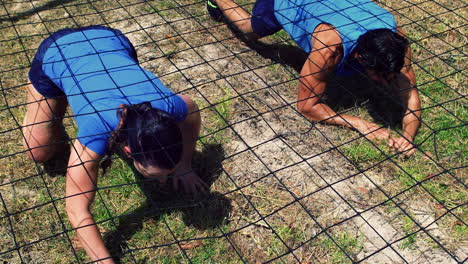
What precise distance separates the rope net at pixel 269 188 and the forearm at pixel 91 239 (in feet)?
0.16

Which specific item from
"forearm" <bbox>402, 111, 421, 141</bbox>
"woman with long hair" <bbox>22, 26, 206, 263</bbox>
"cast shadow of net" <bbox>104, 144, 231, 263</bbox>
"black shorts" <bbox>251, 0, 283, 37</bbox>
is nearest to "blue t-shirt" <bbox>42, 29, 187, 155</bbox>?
"woman with long hair" <bbox>22, 26, 206, 263</bbox>

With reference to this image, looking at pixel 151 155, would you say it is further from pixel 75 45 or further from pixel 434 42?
pixel 434 42

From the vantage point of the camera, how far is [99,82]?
4.82 ft

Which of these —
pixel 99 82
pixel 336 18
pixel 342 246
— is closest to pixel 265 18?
pixel 336 18

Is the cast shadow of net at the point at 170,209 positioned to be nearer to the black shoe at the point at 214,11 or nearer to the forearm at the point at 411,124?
the forearm at the point at 411,124

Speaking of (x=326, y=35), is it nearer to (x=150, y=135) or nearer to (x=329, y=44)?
(x=329, y=44)

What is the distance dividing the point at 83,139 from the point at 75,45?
1.33 ft

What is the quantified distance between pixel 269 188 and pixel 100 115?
609mm

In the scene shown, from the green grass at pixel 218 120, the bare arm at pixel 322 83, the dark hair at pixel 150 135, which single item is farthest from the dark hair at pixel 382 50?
the dark hair at pixel 150 135

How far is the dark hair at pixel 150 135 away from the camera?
1250mm

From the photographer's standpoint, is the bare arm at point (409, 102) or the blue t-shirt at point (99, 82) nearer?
the blue t-shirt at point (99, 82)

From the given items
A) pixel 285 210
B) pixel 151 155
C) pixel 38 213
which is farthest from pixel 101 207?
pixel 285 210

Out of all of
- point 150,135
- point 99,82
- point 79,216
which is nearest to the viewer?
point 150,135

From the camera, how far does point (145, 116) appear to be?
126cm
